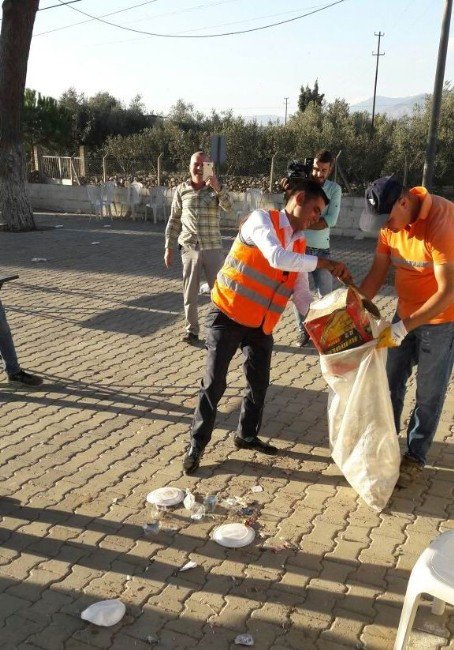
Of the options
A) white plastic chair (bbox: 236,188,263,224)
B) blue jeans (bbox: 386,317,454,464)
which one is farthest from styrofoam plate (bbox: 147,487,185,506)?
white plastic chair (bbox: 236,188,263,224)

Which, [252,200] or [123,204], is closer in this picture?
[252,200]

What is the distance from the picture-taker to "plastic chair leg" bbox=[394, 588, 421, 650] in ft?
7.23

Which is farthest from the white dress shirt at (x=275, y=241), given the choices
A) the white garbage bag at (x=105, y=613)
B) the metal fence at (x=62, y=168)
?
the metal fence at (x=62, y=168)

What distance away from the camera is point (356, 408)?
128 inches

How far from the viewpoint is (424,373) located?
11.2 feet

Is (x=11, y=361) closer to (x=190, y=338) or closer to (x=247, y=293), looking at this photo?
(x=190, y=338)

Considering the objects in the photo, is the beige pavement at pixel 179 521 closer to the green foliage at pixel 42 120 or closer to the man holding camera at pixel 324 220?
the man holding camera at pixel 324 220

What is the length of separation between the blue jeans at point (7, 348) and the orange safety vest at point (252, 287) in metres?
2.28

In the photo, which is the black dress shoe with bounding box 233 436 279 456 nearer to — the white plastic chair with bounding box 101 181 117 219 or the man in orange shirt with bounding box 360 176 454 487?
the man in orange shirt with bounding box 360 176 454 487

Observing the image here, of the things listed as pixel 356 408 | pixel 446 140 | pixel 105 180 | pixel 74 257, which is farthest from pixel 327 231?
pixel 105 180

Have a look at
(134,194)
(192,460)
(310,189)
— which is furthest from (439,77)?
(134,194)

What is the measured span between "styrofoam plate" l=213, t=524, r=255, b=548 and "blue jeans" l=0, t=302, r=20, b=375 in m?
2.67

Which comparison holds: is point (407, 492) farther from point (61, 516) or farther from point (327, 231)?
point (327, 231)

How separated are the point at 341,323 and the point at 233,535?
4.05 feet
